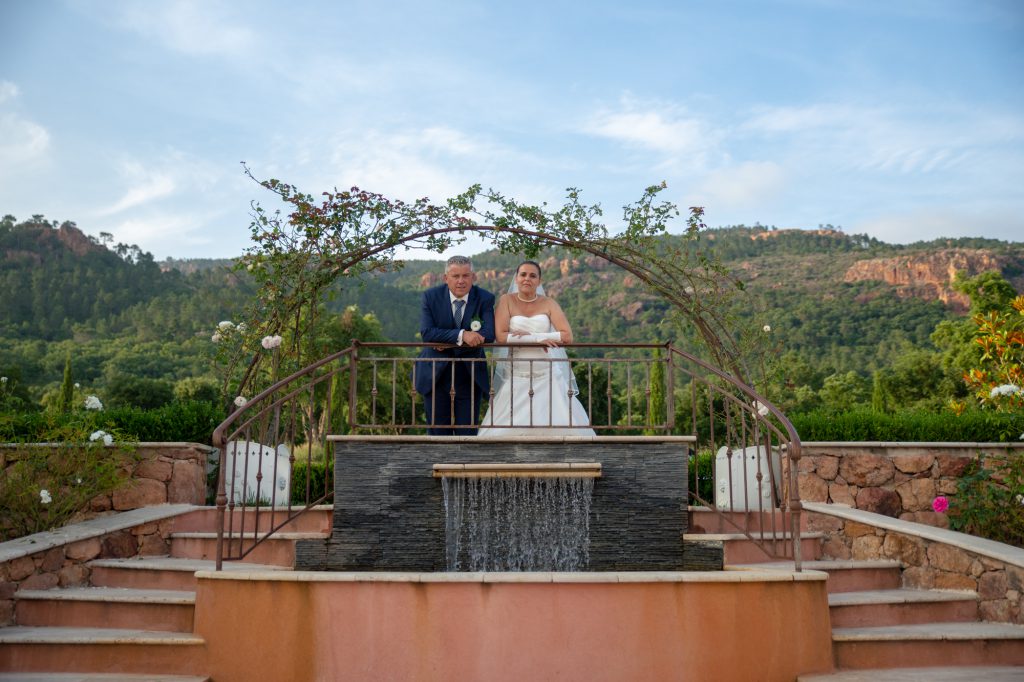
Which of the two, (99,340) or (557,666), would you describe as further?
(99,340)

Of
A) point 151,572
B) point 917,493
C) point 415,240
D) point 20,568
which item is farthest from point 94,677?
point 917,493

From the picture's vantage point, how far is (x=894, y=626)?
5199 millimetres

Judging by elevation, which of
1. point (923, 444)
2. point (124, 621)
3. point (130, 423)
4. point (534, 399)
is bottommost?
point (124, 621)

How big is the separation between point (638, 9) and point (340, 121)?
178 inches

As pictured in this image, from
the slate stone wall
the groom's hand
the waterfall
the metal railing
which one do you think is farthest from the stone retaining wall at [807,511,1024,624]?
the groom's hand

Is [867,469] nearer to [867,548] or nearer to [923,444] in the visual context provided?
[923,444]

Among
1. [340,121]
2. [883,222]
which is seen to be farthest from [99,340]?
[883,222]

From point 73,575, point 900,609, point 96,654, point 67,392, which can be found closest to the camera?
→ point 96,654

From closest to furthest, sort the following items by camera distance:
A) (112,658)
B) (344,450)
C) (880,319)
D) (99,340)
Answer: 1. (112,658)
2. (344,450)
3. (99,340)
4. (880,319)

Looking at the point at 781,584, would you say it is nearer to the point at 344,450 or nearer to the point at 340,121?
the point at 344,450

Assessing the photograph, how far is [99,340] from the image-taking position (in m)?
21.6

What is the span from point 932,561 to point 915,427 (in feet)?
7.09

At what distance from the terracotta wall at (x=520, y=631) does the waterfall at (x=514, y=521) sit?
1.52 metres

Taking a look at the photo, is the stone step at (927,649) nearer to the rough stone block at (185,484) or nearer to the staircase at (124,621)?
the staircase at (124,621)
